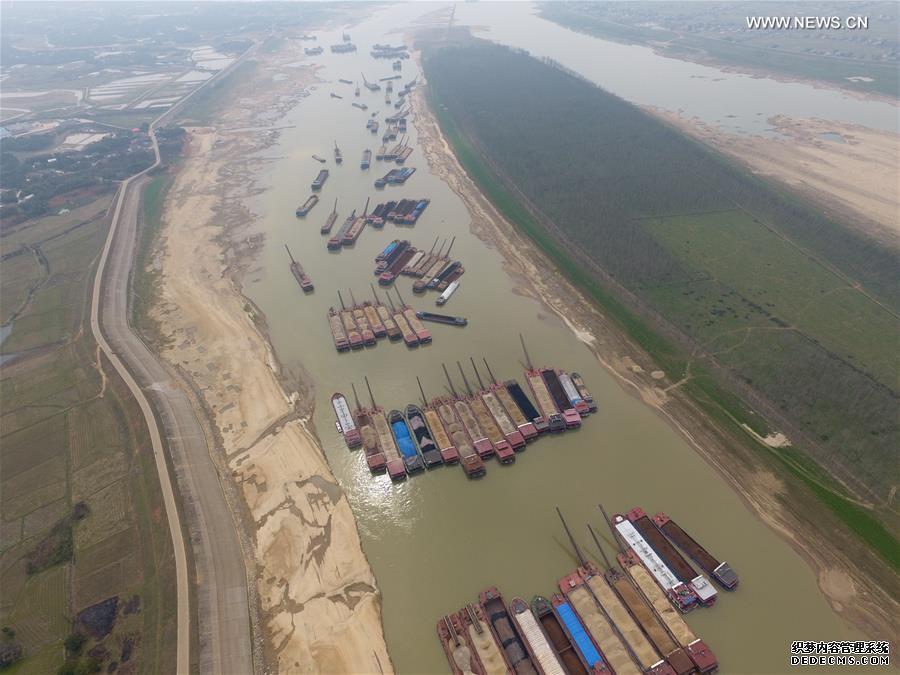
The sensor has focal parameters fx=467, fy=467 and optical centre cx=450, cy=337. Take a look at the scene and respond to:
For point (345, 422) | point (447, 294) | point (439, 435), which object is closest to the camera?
point (439, 435)

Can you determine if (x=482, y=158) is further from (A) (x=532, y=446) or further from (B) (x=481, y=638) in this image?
(B) (x=481, y=638)

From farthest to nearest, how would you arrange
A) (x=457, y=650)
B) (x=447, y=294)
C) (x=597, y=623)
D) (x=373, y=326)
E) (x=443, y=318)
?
(x=447, y=294) → (x=443, y=318) → (x=373, y=326) → (x=597, y=623) → (x=457, y=650)

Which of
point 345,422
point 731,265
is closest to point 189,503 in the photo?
point 345,422

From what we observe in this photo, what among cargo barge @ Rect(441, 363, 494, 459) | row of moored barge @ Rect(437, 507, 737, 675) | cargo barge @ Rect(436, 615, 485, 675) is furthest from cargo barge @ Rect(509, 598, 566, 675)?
cargo barge @ Rect(441, 363, 494, 459)

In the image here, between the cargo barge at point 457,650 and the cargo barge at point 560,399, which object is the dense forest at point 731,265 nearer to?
the cargo barge at point 560,399

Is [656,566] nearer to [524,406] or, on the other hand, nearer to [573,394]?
[573,394]

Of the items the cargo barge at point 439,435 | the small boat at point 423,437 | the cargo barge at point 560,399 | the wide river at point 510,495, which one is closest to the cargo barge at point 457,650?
the wide river at point 510,495
